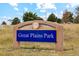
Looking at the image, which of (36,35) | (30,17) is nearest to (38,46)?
(36,35)

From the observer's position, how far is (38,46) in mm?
5875

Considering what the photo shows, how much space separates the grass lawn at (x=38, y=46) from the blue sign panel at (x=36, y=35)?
0.06 metres

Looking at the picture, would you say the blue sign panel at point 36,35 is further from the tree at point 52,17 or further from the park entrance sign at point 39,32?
the tree at point 52,17

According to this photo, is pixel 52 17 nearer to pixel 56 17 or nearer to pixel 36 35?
pixel 56 17

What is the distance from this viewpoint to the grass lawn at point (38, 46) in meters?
5.80

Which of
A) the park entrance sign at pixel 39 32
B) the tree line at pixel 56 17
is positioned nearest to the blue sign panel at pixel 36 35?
the park entrance sign at pixel 39 32

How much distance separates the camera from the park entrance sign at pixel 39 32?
577cm

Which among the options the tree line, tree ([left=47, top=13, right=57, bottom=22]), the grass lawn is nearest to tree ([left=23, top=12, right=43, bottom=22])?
the tree line

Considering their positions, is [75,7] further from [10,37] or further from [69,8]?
[10,37]

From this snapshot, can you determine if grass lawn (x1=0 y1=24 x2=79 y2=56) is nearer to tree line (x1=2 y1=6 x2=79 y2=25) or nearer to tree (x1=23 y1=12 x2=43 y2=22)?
tree line (x1=2 y1=6 x2=79 y2=25)

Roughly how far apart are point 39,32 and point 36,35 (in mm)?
63

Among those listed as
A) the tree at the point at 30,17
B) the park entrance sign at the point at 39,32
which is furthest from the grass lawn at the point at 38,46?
the tree at the point at 30,17

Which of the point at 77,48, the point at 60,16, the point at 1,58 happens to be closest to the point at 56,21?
the point at 60,16

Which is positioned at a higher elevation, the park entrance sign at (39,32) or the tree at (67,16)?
the tree at (67,16)
